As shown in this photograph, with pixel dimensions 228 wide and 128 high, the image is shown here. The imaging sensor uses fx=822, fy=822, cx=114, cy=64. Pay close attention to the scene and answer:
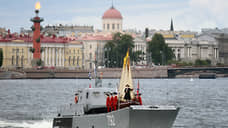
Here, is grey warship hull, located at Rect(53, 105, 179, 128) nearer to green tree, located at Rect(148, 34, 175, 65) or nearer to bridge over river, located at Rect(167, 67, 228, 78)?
bridge over river, located at Rect(167, 67, 228, 78)

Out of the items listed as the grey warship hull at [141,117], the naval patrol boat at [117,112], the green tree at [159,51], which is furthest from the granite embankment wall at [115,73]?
the grey warship hull at [141,117]

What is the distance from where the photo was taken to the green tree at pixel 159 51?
569 ft

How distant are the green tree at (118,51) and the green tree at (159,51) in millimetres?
4622

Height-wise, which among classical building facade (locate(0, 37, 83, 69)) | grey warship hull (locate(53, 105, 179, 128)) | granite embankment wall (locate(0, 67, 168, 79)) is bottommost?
grey warship hull (locate(53, 105, 179, 128))

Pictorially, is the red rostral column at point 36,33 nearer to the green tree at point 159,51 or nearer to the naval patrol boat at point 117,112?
the green tree at point 159,51

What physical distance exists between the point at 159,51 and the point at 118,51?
1088 centimetres

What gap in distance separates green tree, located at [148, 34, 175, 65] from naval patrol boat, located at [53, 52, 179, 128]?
5455 inches

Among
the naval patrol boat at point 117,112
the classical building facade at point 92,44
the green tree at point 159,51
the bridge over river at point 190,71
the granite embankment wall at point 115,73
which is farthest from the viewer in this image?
the classical building facade at point 92,44

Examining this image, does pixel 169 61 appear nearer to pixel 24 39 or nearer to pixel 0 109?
pixel 24 39

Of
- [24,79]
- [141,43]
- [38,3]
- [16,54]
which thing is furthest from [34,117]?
[141,43]

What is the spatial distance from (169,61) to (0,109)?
120 m

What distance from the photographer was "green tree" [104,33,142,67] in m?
166

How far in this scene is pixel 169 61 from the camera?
169000 millimetres

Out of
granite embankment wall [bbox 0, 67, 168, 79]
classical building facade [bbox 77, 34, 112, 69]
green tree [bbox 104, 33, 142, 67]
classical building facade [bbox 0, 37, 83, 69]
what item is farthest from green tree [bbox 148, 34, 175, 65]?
granite embankment wall [bbox 0, 67, 168, 79]
